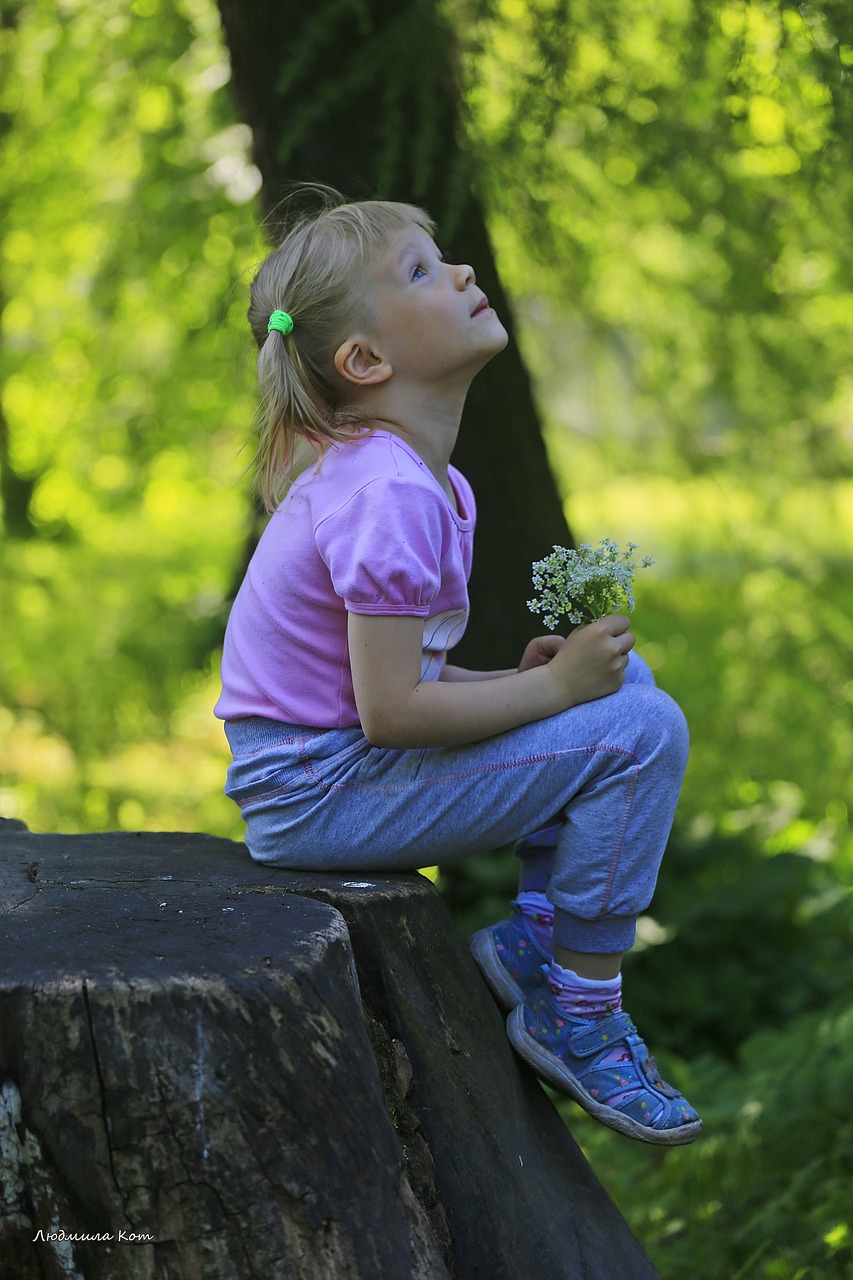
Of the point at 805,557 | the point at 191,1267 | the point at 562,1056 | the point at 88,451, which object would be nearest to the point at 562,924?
the point at 562,1056

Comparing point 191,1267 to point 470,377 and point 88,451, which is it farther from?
point 88,451

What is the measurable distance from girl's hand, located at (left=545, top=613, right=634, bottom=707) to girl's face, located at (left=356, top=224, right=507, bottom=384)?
51cm

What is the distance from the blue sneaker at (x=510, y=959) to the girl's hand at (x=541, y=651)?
450mm

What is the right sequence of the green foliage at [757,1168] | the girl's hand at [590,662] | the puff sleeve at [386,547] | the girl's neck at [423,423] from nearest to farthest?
the puff sleeve at [386,547] → the girl's hand at [590,662] → the girl's neck at [423,423] → the green foliage at [757,1168]

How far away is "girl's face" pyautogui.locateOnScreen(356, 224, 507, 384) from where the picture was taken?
212cm

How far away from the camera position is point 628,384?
4.89 m

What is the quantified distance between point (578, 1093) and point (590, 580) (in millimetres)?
834

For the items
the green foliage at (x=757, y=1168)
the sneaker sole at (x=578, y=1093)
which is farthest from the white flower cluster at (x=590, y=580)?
the green foliage at (x=757, y=1168)

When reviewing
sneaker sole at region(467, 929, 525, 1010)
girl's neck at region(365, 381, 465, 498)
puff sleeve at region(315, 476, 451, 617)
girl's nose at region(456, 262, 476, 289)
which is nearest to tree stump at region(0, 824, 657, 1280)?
sneaker sole at region(467, 929, 525, 1010)

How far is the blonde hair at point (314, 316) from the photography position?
2.12 meters

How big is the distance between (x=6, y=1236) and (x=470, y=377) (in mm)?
1506

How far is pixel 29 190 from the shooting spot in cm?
501

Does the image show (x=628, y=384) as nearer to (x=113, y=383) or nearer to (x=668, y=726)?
(x=113, y=383)

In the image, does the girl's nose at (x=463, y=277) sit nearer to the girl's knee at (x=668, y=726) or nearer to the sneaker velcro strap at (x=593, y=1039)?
the girl's knee at (x=668, y=726)
